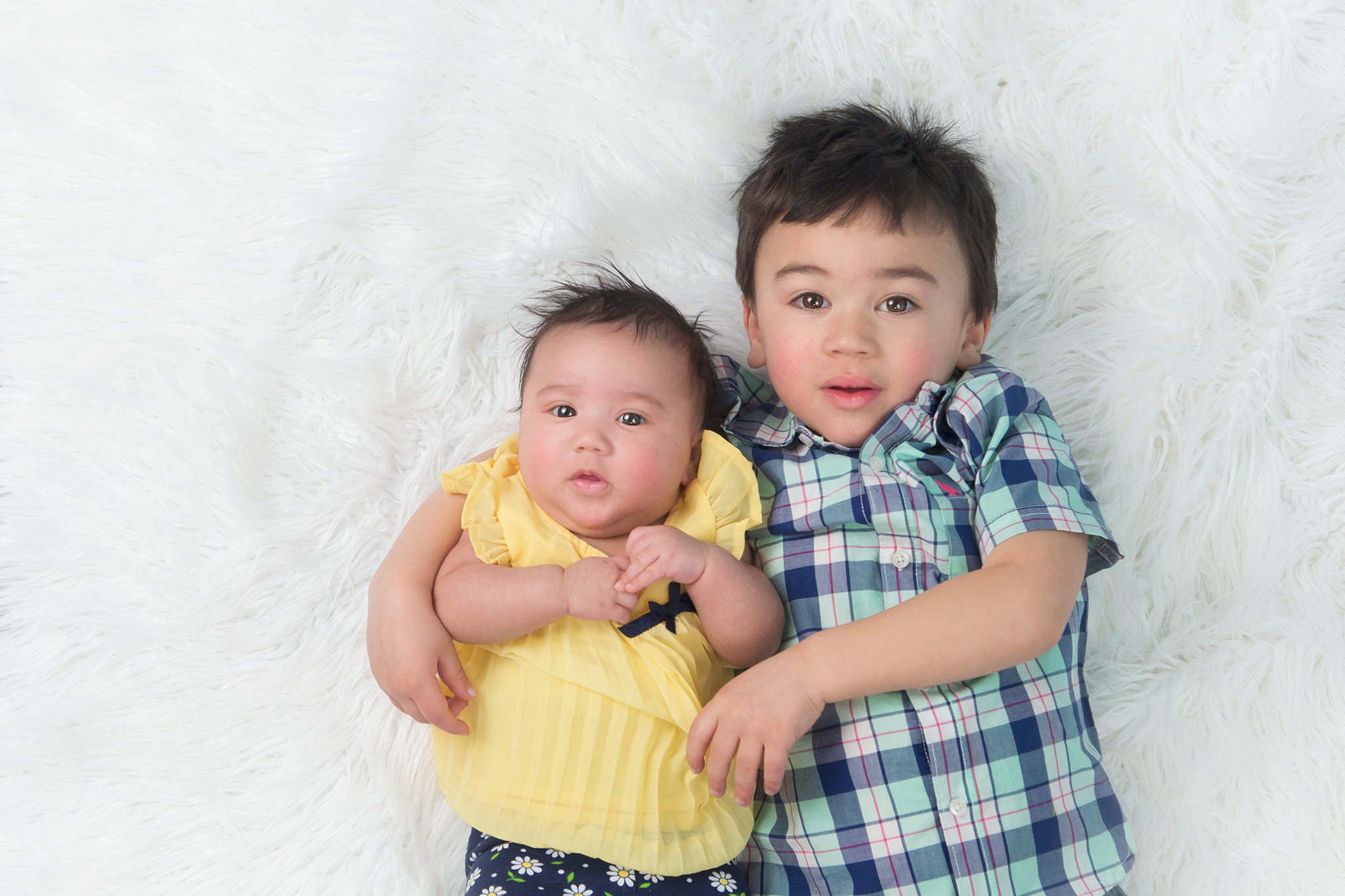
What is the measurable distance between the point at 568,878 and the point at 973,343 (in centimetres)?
114

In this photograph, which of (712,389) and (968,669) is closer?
(968,669)

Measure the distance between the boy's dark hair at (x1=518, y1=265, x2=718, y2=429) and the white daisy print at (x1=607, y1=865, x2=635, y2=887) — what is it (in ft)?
2.41

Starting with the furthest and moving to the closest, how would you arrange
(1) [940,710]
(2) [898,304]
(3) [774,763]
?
(2) [898,304] < (1) [940,710] < (3) [774,763]

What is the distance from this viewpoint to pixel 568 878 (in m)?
1.43

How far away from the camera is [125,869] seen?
155cm

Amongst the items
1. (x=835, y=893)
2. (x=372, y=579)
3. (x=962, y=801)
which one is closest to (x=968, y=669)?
(x=962, y=801)

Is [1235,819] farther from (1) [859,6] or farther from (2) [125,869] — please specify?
(2) [125,869]

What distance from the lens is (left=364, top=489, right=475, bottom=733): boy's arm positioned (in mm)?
1446

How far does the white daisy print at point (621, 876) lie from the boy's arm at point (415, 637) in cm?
31

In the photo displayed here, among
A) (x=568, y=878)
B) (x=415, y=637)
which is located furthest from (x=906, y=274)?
(x=568, y=878)

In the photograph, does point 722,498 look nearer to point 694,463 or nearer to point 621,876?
point 694,463

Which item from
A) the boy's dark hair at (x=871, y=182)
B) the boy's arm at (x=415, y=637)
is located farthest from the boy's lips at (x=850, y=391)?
the boy's arm at (x=415, y=637)

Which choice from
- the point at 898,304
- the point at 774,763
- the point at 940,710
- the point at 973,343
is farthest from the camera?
the point at 973,343

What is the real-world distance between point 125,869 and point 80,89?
140cm
